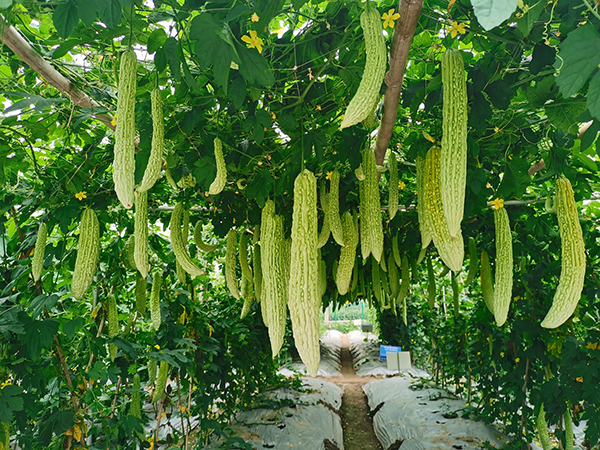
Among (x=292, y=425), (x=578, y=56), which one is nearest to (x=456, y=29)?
(x=578, y=56)

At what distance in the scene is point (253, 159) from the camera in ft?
9.62

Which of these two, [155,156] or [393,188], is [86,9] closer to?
[155,156]

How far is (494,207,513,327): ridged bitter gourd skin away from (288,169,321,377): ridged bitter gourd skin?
104 centimetres

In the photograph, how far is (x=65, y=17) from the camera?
4.18ft

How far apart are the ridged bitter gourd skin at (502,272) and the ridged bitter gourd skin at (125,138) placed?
5.90ft

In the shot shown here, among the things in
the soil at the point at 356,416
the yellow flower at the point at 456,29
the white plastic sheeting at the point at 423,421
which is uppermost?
the yellow flower at the point at 456,29

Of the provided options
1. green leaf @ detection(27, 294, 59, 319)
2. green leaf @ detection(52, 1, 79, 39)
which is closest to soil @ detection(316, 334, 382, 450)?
green leaf @ detection(27, 294, 59, 319)

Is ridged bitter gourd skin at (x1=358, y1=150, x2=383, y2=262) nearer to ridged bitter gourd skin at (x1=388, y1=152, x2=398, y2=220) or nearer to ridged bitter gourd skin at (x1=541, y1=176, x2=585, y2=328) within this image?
ridged bitter gourd skin at (x1=388, y1=152, x2=398, y2=220)

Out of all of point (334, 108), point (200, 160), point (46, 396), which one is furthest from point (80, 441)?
point (334, 108)

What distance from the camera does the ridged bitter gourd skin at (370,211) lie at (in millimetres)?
2114

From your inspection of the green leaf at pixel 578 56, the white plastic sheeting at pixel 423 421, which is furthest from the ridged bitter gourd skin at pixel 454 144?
the white plastic sheeting at pixel 423 421

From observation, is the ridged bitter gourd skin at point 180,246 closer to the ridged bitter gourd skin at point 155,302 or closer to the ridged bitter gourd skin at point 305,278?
the ridged bitter gourd skin at point 155,302

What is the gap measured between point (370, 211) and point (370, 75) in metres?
1.00

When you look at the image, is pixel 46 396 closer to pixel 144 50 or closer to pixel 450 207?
pixel 144 50
